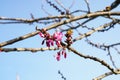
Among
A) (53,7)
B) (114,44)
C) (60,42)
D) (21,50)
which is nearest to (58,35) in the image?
(60,42)

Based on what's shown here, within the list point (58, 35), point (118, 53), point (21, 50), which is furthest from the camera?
point (118, 53)

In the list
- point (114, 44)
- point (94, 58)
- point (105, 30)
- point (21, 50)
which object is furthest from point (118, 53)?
point (21, 50)

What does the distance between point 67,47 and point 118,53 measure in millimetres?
4084

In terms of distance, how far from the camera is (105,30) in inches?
191

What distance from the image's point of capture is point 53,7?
15.6 feet

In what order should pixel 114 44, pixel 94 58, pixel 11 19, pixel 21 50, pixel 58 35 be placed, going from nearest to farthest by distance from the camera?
1. pixel 21 50
2. pixel 11 19
3. pixel 58 35
4. pixel 94 58
5. pixel 114 44

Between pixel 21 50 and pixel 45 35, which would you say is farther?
pixel 45 35

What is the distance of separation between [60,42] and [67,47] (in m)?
0.08

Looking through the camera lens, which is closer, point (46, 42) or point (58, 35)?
point (46, 42)

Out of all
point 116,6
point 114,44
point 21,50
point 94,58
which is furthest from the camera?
point 114,44

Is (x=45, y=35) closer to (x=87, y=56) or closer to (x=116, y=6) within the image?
(x=87, y=56)

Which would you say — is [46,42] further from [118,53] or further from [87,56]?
[118,53]

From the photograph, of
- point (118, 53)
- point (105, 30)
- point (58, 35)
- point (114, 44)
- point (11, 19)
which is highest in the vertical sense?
point (11, 19)

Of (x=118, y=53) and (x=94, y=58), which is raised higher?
(x=94, y=58)
